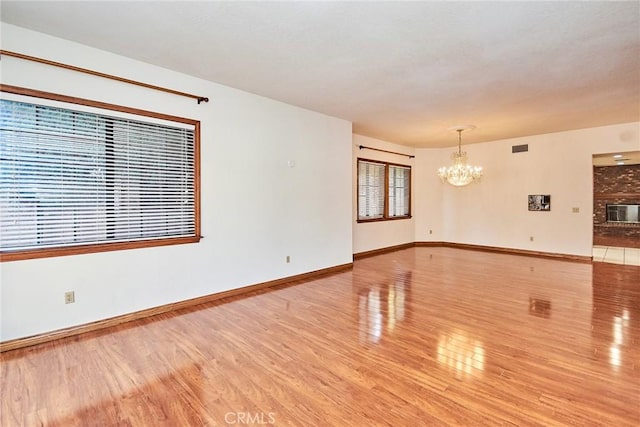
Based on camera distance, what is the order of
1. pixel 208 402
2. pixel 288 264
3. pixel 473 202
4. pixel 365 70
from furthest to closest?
pixel 473 202
pixel 288 264
pixel 365 70
pixel 208 402

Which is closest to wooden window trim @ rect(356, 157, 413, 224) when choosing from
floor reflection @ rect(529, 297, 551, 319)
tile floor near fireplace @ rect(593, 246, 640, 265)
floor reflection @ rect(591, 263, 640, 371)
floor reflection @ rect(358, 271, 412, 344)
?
floor reflection @ rect(358, 271, 412, 344)

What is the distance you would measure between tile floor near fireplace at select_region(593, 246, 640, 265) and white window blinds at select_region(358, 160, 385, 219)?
15.4 ft

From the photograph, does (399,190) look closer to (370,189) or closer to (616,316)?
(370,189)

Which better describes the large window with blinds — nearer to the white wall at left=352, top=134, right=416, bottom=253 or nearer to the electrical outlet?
the electrical outlet

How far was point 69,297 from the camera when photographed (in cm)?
299

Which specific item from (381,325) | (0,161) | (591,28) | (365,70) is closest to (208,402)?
(381,325)

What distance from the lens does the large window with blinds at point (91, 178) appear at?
273 cm

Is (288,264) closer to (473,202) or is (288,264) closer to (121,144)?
(121,144)

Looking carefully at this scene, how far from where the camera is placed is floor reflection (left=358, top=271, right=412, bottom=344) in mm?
3082

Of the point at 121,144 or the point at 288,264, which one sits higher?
the point at 121,144

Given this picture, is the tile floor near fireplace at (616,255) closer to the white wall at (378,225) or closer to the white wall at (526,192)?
the white wall at (526,192)

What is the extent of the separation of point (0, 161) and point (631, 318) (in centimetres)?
632

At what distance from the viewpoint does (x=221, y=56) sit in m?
3.24

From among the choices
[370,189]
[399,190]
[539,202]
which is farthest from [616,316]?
[399,190]
